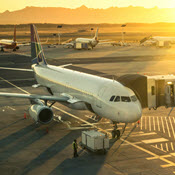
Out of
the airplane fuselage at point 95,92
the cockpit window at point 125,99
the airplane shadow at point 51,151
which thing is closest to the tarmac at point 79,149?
the airplane shadow at point 51,151

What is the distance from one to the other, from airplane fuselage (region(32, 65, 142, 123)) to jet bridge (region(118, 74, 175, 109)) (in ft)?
9.19

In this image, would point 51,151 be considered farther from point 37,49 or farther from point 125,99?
point 37,49

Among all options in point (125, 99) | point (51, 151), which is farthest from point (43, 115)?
point (125, 99)

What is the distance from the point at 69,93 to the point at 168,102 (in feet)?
36.4

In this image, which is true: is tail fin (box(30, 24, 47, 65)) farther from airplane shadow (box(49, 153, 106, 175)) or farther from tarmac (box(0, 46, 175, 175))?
airplane shadow (box(49, 153, 106, 175))

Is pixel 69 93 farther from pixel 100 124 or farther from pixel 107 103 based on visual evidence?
pixel 107 103

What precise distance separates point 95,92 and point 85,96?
2.06 metres

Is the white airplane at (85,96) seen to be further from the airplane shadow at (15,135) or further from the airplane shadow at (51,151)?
the airplane shadow at (51,151)

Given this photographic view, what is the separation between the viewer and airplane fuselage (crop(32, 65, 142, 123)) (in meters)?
31.4

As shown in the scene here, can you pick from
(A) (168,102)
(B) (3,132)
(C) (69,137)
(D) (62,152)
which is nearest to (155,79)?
(A) (168,102)

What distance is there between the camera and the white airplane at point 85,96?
3170 cm

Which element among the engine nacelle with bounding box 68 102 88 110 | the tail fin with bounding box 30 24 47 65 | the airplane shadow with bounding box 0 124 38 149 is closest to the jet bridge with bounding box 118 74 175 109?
the engine nacelle with bounding box 68 102 88 110

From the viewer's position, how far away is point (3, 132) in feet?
121

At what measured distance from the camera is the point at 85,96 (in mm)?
36875
